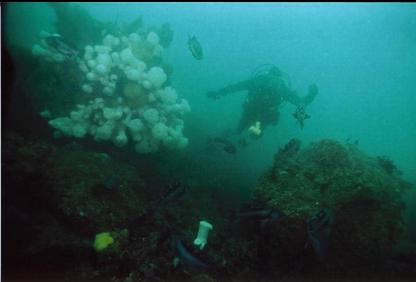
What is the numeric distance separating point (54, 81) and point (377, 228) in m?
6.44

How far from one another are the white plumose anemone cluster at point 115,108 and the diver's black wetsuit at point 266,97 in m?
3.98

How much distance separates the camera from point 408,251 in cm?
712

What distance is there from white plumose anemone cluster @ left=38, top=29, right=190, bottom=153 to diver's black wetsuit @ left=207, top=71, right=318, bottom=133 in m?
3.98

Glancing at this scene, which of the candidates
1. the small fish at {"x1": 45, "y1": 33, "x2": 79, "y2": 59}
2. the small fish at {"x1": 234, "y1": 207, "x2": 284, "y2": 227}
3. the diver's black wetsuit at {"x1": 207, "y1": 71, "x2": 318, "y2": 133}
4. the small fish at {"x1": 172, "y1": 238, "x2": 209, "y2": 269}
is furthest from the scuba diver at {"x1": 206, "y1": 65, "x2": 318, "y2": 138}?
the small fish at {"x1": 172, "y1": 238, "x2": 209, "y2": 269}

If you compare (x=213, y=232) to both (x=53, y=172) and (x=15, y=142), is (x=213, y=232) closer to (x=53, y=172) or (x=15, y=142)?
(x=53, y=172)

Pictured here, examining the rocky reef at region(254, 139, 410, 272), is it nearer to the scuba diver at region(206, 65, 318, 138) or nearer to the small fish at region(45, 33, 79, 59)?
the small fish at region(45, 33, 79, 59)

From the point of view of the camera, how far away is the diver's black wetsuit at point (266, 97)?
1018cm

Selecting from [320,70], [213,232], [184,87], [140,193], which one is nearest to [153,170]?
[140,193]

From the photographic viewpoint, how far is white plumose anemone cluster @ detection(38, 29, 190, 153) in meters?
6.43

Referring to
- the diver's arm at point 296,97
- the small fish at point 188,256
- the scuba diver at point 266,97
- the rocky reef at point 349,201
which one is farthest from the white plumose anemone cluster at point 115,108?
the diver's arm at point 296,97

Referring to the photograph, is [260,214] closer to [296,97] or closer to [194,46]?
[194,46]

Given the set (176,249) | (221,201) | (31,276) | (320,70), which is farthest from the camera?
(320,70)

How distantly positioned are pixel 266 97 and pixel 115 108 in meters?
4.96

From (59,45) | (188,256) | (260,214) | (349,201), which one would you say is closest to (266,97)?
(349,201)
